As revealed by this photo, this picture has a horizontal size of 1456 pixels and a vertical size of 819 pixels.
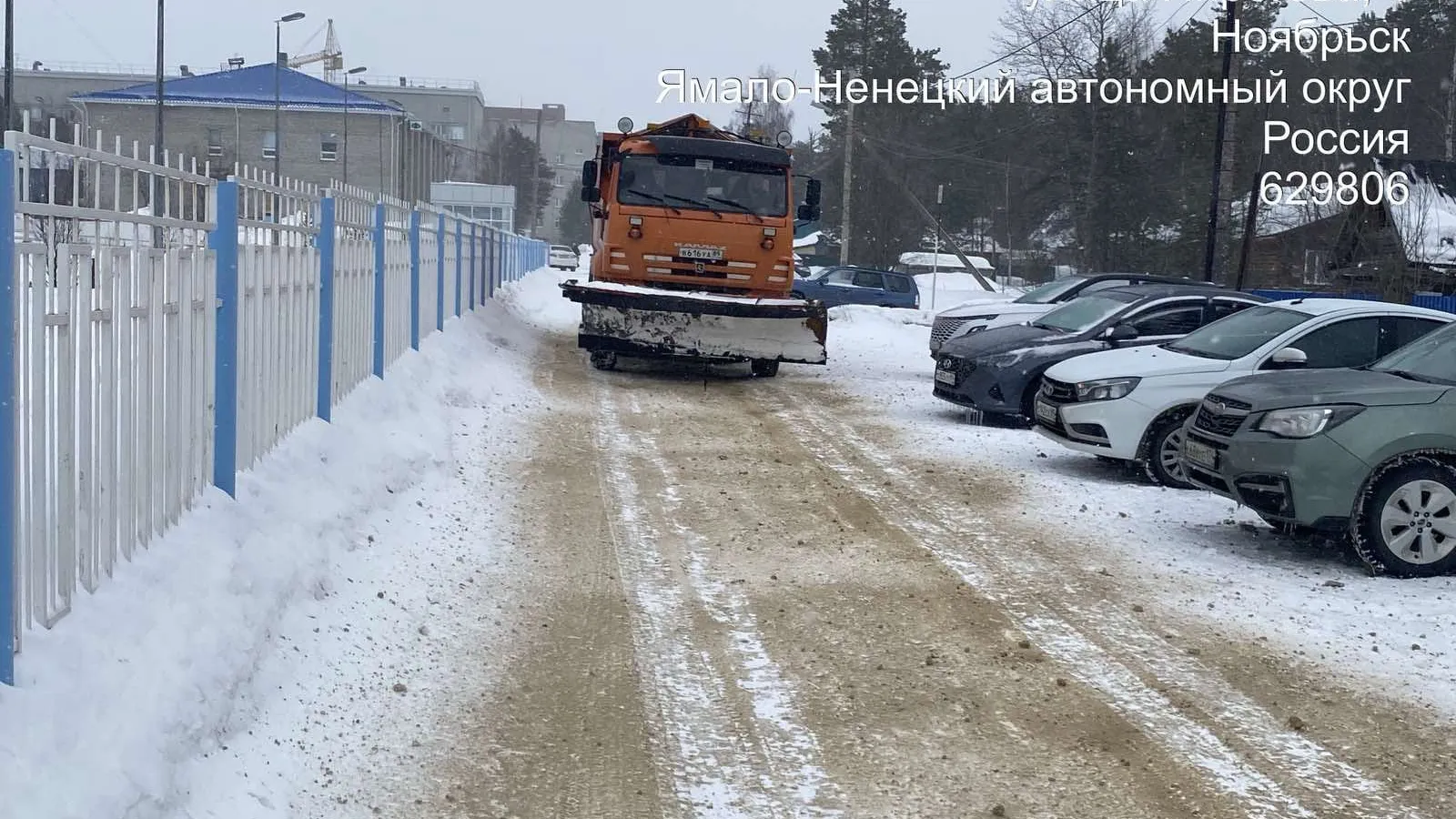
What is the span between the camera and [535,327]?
26844mm

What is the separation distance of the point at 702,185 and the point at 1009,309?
17.5 ft

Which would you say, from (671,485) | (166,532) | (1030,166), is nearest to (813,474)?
(671,485)

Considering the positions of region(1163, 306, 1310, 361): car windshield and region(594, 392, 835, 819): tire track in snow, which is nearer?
region(594, 392, 835, 819): tire track in snow

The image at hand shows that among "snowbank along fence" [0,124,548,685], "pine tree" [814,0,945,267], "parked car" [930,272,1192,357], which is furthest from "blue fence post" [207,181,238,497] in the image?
"pine tree" [814,0,945,267]

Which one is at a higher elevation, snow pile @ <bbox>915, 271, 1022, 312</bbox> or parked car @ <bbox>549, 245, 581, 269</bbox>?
parked car @ <bbox>549, 245, 581, 269</bbox>

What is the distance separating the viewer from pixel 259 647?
5.49m

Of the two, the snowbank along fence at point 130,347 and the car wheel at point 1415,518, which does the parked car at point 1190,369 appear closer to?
the car wheel at point 1415,518

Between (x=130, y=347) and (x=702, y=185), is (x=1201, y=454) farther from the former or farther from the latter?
(x=702, y=185)

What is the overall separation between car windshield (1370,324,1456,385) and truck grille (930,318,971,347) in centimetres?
1095

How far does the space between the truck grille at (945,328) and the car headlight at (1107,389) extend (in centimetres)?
879

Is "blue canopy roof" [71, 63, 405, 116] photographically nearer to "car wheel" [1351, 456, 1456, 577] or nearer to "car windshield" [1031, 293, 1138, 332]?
"car windshield" [1031, 293, 1138, 332]

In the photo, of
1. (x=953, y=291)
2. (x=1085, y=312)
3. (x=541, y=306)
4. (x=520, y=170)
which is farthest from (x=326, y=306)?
(x=520, y=170)

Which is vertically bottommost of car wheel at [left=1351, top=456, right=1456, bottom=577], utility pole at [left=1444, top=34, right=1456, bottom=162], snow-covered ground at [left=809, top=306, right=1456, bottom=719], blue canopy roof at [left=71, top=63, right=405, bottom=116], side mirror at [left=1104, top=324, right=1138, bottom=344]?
snow-covered ground at [left=809, top=306, right=1456, bottom=719]

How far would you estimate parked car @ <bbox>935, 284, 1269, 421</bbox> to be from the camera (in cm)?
1424
